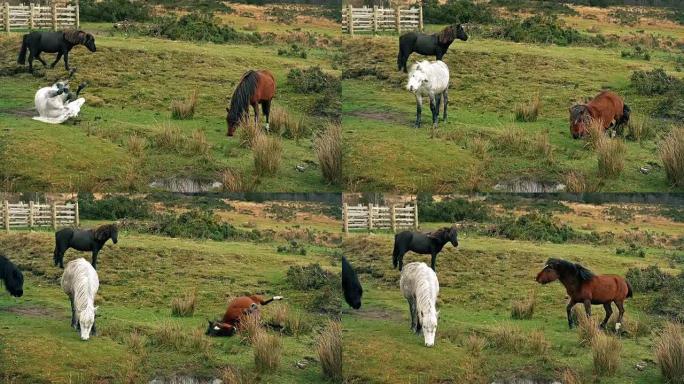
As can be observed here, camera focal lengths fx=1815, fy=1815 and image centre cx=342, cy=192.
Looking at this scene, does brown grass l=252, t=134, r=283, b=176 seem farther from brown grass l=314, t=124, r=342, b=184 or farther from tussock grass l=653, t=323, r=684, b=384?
tussock grass l=653, t=323, r=684, b=384

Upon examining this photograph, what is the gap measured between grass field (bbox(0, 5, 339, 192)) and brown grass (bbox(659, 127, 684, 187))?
194 inches

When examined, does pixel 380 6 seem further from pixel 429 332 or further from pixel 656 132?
pixel 429 332

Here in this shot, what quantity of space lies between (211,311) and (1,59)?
23.5 ft

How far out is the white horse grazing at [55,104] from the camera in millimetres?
27812

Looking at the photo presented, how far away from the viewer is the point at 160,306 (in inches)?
1065

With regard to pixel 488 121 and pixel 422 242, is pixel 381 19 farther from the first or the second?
pixel 422 242

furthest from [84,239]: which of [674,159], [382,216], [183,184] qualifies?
[674,159]

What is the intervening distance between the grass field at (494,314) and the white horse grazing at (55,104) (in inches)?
187

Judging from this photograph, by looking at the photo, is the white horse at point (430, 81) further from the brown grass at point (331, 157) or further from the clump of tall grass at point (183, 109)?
the clump of tall grass at point (183, 109)

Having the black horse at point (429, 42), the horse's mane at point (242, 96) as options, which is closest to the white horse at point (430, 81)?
the black horse at point (429, 42)

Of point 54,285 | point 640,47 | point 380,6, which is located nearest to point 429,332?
point 54,285

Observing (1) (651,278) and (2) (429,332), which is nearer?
(2) (429,332)

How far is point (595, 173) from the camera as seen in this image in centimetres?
2689

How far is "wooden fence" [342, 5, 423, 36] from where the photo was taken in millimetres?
32594
